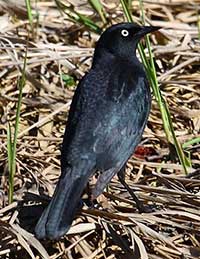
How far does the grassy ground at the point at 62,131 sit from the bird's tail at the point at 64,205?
131 mm

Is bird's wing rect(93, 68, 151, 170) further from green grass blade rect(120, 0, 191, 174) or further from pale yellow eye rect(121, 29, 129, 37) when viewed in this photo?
pale yellow eye rect(121, 29, 129, 37)

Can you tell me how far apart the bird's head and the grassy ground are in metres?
0.57

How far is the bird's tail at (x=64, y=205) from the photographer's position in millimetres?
4609

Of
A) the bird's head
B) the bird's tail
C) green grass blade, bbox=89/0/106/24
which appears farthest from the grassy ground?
the bird's head

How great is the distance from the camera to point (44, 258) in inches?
183

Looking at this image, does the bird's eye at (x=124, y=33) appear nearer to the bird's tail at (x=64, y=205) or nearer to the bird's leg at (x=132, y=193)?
the bird's leg at (x=132, y=193)

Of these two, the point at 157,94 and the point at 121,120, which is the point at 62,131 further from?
the point at 121,120

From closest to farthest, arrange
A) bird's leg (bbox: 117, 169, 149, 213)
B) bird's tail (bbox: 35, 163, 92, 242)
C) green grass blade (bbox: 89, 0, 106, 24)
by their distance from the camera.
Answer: bird's tail (bbox: 35, 163, 92, 242) < bird's leg (bbox: 117, 169, 149, 213) < green grass blade (bbox: 89, 0, 106, 24)

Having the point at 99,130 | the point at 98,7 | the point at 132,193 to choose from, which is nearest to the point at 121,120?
the point at 99,130

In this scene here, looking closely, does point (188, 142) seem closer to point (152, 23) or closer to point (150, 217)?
point (150, 217)

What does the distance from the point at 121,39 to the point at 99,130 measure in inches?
31.8

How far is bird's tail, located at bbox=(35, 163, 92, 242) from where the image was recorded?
461cm

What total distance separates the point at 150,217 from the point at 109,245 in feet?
0.82

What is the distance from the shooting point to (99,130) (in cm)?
496
